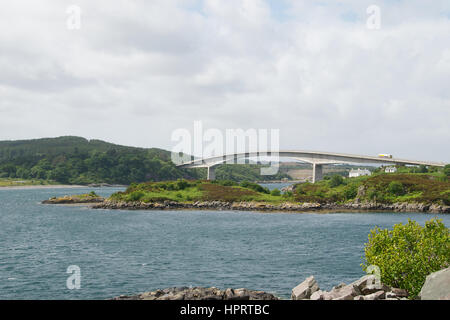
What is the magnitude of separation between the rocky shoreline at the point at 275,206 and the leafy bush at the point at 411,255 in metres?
62.8

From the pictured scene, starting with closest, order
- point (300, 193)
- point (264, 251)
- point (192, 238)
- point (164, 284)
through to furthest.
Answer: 1. point (164, 284)
2. point (264, 251)
3. point (192, 238)
4. point (300, 193)

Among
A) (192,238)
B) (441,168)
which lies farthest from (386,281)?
(441,168)

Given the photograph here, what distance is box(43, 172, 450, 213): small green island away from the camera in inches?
3275

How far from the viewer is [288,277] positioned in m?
28.2

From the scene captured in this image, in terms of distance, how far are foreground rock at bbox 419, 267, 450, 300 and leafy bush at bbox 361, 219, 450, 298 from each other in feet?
9.96

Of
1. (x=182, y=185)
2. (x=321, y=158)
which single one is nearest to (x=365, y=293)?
(x=182, y=185)

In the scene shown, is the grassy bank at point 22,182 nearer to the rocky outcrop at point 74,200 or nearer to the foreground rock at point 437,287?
the rocky outcrop at point 74,200

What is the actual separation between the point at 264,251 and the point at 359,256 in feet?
29.1

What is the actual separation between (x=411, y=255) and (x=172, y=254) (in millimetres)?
23309

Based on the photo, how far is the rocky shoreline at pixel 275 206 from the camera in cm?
8031

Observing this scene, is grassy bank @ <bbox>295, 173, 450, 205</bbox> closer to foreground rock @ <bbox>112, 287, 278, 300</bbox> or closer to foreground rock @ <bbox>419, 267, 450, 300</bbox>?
foreground rock @ <bbox>419, 267, 450, 300</bbox>

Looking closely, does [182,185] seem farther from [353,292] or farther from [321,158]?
[353,292]
